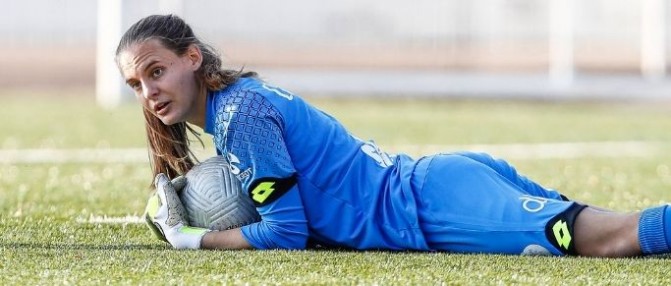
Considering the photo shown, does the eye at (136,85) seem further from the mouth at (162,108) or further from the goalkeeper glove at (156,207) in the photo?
the goalkeeper glove at (156,207)

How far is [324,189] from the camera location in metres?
4.97

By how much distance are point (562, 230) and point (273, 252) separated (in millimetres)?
1062

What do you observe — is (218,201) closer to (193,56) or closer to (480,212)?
(193,56)

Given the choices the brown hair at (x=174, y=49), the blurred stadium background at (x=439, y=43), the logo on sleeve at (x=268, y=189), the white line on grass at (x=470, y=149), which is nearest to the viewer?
the logo on sleeve at (x=268, y=189)

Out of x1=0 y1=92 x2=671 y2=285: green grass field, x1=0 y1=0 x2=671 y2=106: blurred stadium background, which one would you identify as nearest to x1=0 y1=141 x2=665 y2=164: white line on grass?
x1=0 y1=92 x2=671 y2=285: green grass field

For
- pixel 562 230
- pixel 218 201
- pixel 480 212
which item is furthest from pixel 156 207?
pixel 562 230

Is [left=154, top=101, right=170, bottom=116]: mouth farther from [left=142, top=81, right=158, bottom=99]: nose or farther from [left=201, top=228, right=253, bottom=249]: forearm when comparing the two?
[left=201, top=228, right=253, bottom=249]: forearm

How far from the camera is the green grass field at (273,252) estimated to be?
170 inches

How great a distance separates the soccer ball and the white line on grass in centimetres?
418

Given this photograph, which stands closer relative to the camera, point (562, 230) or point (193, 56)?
point (562, 230)

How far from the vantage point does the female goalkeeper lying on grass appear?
4.80 m

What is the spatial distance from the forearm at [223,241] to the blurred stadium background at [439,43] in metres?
12.8

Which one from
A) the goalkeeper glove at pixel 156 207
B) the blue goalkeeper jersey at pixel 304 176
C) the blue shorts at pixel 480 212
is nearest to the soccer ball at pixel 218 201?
the goalkeeper glove at pixel 156 207

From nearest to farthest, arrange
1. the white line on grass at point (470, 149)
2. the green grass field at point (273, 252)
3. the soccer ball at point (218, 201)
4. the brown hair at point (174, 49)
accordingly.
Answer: the green grass field at point (273, 252), the brown hair at point (174, 49), the soccer ball at point (218, 201), the white line on grass at point (470, 149)
